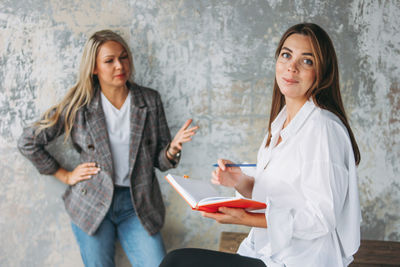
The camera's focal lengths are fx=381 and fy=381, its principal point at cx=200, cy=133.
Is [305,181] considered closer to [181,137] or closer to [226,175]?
[226,175]

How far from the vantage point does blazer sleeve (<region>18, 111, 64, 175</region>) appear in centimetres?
244

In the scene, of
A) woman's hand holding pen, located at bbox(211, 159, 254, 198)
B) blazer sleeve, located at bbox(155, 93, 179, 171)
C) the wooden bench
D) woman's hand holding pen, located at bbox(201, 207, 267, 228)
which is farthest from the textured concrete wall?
woman's hand holding pen, located at bbox(201, 207, 267, 228)

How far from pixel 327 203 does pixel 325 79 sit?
580 mm

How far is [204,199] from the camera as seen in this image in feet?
5.22

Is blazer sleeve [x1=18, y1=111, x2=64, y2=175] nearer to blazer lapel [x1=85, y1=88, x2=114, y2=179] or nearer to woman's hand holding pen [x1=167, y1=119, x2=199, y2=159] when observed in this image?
blazer lapel [x1=85, y1=88, x2=114, y2=179]

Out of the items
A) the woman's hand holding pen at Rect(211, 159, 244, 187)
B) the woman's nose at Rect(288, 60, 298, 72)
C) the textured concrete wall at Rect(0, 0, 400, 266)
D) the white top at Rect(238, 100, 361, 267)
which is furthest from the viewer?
the textured concrete wall at Rect(0, 0, 400, 266)

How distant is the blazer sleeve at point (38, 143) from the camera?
96.0 inches

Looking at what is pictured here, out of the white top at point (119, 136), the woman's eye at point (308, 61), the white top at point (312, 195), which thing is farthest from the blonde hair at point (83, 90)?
the white top at point (312, 195)

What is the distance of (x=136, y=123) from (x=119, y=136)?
0.47 ft

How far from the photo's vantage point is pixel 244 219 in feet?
5.37

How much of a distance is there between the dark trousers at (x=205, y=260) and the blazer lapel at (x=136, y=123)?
81cm

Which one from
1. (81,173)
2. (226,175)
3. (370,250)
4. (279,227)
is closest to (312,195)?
(279,227)

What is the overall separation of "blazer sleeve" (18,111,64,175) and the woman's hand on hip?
74cm

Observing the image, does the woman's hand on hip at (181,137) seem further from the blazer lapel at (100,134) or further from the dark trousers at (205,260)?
the dark trousers at (205,260)
